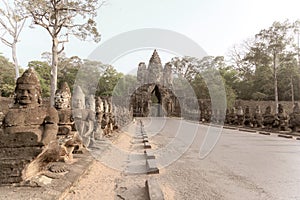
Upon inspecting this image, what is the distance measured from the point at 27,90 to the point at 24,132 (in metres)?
0.96

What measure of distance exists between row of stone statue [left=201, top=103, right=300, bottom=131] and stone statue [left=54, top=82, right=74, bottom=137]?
15273 mm

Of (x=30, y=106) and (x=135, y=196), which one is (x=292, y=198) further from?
(x=30, y=106)

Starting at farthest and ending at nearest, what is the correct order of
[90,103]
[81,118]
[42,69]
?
[42,69] < [90,103] < [81,118]

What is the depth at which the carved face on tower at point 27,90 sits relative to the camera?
5.05 metres

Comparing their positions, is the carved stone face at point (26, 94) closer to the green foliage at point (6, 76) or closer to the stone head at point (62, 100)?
the stone head at point (62, 100)

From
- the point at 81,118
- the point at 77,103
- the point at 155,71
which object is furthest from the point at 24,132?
the point at 155,71

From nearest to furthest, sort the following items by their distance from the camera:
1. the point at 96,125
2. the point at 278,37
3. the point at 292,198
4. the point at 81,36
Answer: the point at 292,198 → the point at 96,125 → the point at 81,36 → the point at 278,37

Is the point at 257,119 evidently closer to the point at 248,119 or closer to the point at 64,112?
the point at 248,119

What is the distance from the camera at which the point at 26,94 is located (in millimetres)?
5078

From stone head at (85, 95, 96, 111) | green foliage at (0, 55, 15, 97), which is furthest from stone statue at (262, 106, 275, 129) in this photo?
green foliage at (0, 55, 15, 97)

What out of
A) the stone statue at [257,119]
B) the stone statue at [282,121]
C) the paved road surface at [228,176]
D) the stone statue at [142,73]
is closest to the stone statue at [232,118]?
the stone statue at [257,119]

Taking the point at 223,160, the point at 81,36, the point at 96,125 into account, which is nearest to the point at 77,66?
the point at 81,36

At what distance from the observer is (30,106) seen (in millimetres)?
5059

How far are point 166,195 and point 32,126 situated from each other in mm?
2580
